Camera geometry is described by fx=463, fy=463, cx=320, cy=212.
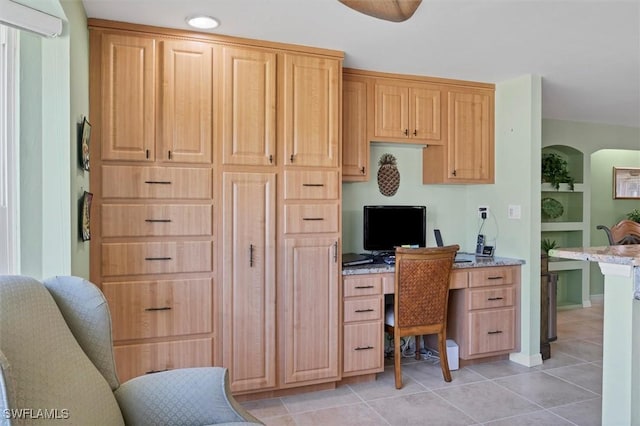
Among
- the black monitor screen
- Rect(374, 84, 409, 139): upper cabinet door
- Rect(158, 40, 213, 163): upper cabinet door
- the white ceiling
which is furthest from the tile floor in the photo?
the white ceiling

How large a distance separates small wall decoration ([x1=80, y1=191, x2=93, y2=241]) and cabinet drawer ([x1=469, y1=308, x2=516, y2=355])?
2.87 metres

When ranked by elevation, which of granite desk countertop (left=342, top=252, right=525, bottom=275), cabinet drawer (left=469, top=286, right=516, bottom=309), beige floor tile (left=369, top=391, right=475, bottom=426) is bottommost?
beige floor tile (left=369, top=391, right=475, bottom=426)

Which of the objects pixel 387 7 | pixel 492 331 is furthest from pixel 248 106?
pixel 492 331

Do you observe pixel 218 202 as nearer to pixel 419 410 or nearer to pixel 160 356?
pixel 160 356

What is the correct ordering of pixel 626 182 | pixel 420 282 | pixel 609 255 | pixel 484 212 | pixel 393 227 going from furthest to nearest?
pixel 626 182, pixel 484 212, pixel 393 227, pixel 420 282, pixel 609 255

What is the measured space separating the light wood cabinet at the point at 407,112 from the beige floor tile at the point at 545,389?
2012 mm

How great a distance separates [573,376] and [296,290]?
91.3 inches

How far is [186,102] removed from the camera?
113 inches

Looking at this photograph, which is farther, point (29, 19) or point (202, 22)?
point (202, 22)

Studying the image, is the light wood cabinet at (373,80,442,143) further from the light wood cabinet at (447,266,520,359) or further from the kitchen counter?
the kitchen counter

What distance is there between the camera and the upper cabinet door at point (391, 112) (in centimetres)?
374

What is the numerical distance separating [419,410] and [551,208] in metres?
3.99

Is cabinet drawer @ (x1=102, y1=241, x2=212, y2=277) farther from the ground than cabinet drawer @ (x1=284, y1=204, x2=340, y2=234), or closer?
closer

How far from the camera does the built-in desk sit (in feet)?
10.9
